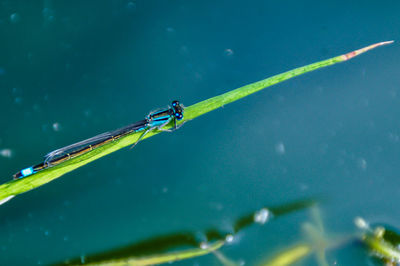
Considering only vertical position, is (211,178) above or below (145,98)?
below

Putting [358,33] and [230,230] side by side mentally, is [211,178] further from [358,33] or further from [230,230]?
[358,33]

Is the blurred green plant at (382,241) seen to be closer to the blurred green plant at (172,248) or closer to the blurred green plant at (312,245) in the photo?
the blurred green plant at (312,245)

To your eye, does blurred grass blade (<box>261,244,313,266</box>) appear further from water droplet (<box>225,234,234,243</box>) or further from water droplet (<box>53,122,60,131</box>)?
water droplet (<box>53,122,60,131</box>)

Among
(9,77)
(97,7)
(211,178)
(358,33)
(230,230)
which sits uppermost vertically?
(97,7)

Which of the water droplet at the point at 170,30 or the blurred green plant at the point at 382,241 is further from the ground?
the water droplet at the point at 170,30

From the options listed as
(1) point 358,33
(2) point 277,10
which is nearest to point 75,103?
(2) point 277,10

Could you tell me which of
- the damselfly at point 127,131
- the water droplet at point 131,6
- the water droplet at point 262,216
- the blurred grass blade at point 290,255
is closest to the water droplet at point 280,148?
the water droplet at point 262,216

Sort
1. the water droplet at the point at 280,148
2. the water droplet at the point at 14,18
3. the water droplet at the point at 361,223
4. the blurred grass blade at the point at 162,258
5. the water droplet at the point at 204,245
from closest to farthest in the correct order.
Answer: the blurred grass blade at the point at 162,258 → the water droplet at the point at 204,245 → the water droplet at the point at 14,18 → the water droplet at the point at 361,223 → the water droplet at the point at 280,148
